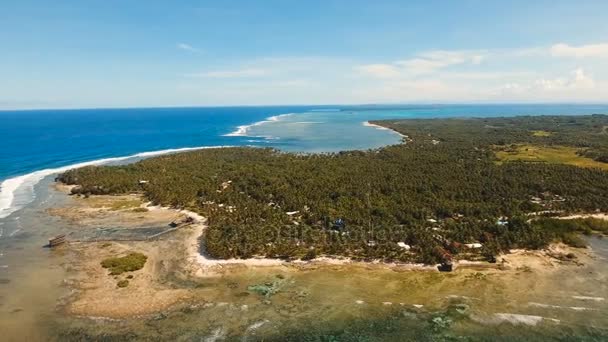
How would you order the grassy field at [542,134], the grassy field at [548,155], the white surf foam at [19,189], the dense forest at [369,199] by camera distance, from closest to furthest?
the dense forest at [369,199] < the white surf foam at [19,189] < the grassy field at [548,155] < the grassy field at [542,134]

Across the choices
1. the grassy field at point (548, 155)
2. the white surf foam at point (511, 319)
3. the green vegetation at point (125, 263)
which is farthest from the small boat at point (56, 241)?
the grassy field at point (548, 155)

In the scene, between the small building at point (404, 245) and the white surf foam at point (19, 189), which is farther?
the white surf foam at point (19, 189)

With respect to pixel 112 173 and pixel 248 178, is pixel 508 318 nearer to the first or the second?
pixel 248 178

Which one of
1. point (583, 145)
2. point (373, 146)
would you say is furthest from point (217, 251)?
point (583, 145)

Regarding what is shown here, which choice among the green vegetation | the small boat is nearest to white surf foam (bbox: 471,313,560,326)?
the green vegetation

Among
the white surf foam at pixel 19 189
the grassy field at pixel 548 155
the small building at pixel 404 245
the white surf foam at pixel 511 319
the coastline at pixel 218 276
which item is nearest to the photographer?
the white surf foam at pixel 511 319

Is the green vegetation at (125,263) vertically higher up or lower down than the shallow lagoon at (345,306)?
higher up

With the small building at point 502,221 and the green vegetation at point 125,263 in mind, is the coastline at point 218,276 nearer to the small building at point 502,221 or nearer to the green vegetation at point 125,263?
the green vegetation at point 125,263
